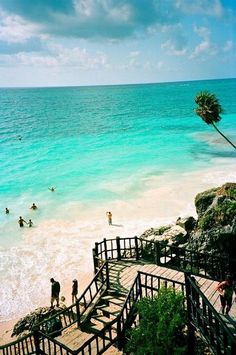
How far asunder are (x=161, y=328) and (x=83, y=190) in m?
34.9

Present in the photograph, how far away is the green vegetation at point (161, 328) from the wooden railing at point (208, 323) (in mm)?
372

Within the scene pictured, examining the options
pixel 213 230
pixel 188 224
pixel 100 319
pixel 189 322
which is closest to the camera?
pixel 189 322

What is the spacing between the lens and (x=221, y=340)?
888 centimetres

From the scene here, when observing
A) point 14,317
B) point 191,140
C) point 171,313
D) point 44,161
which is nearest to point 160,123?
point 191,140

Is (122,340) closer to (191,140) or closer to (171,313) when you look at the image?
(171,313)

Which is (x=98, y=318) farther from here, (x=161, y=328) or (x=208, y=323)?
(x=208, y=323)

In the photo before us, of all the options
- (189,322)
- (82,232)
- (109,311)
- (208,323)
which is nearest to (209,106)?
(82,232)

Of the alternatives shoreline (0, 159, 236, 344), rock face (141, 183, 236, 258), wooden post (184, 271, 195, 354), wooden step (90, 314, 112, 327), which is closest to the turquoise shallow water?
shoreline (0, 159, 236, 344)

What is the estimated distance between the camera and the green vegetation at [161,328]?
1015 centimetres

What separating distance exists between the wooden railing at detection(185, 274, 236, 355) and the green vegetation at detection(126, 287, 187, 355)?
0.37 m

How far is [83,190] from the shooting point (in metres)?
44.4

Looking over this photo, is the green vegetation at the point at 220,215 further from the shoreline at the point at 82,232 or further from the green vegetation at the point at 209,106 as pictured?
the shoreline at the point at 82,232

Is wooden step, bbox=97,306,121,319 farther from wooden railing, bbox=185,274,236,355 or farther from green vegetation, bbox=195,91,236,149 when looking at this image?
green vegetation, bbox=195,91,236,149

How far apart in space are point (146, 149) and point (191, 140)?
12.1m
